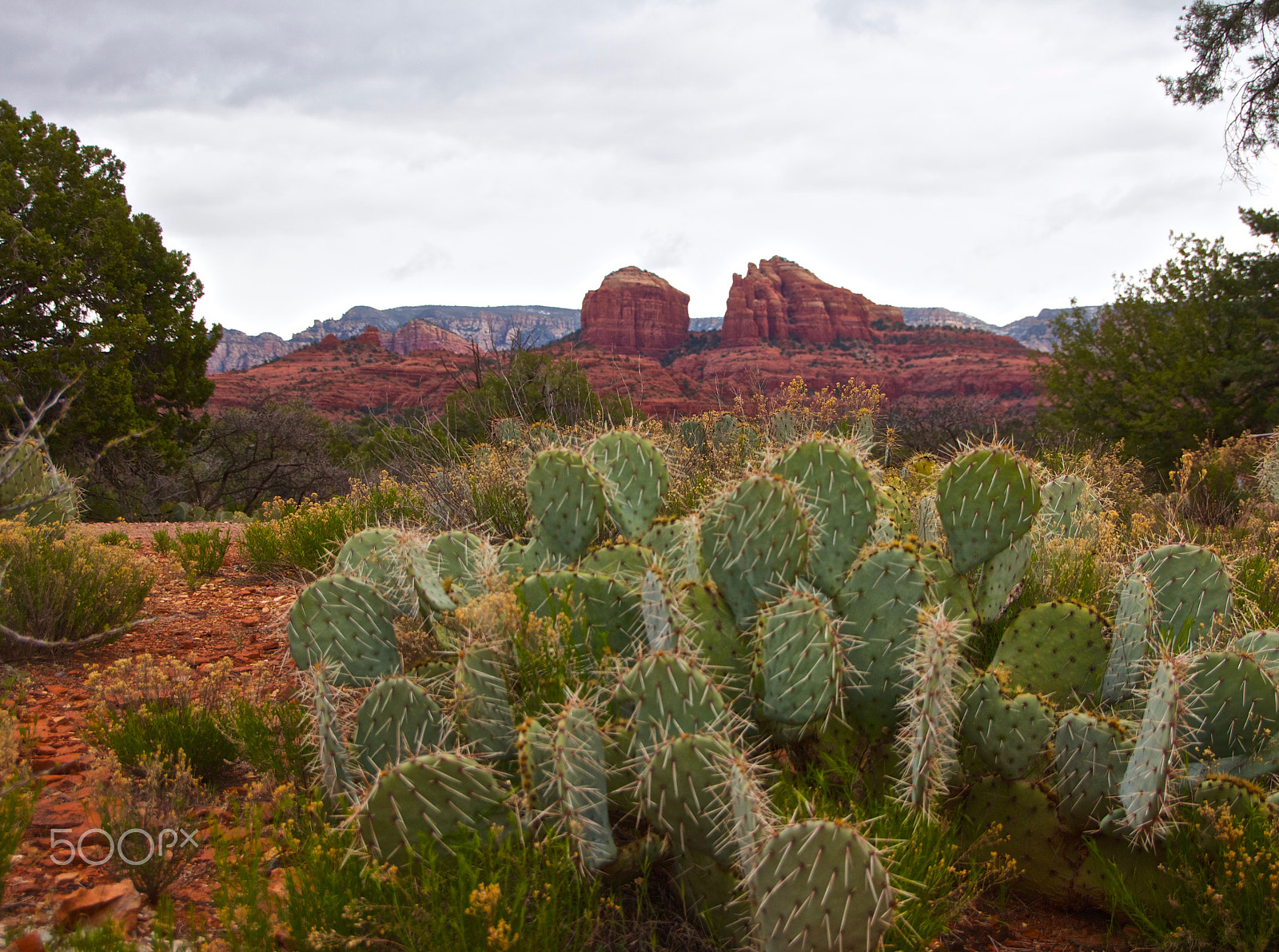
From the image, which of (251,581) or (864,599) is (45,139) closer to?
(251,581)

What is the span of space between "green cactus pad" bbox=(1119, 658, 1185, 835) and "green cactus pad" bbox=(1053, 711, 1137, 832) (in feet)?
0.22

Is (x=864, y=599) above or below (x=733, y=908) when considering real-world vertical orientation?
above

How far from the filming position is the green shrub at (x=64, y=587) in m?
3.71

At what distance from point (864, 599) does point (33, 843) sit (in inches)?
103

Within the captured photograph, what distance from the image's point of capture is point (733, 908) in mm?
1788

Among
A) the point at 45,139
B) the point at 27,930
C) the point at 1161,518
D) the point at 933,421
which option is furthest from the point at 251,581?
the point at 933,421

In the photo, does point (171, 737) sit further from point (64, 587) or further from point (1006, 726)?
point (1006, 726)

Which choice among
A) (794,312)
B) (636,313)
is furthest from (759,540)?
(794,312)

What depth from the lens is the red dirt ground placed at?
1.95 m

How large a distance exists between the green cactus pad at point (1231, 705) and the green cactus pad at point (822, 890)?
1335mm

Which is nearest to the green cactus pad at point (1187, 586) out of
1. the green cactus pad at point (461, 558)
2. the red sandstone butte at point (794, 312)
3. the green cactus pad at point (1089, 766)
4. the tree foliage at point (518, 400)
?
the green cactus pad at point (1089, 766)

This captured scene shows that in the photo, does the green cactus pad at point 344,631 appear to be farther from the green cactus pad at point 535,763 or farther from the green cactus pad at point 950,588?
the green cactus pad at point 950,588

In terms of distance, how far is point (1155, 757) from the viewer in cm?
191

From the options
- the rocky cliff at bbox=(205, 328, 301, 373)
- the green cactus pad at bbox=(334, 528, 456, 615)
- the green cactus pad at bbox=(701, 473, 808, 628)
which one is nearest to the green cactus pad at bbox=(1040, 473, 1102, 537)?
the green cactus pad at bbox=(701, 473, 808, 628)
